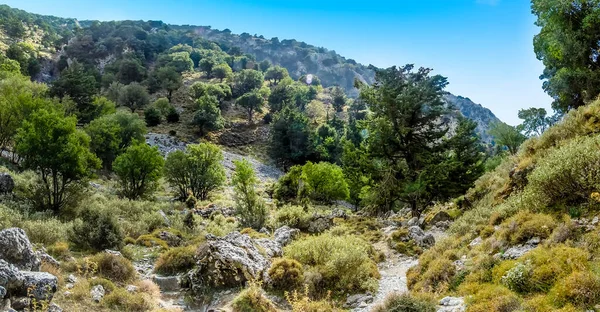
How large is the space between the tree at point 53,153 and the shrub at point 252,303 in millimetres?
20013

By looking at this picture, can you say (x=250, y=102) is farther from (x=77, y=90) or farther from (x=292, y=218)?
(x=292, y=218)

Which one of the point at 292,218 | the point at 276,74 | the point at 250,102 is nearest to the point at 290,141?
the point at 250,102

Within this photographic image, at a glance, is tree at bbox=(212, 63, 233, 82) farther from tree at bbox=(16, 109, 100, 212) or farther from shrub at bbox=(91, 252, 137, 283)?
shrub at bbox=(91, 252, 137, 283)

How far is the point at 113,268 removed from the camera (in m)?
13.7

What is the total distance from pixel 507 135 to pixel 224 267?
5469 centimetres

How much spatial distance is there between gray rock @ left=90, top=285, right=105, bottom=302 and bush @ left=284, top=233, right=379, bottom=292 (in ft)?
22.9

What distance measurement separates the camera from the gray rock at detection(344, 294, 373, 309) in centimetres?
1181

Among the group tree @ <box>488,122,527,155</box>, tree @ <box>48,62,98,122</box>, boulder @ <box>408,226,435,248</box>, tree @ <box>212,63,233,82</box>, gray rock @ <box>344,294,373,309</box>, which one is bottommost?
gray rock @ <box>344,294,373,309</box>

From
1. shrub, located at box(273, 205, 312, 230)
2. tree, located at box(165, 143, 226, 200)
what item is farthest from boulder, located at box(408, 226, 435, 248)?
tree, located at box(165, 143, 226, 200)

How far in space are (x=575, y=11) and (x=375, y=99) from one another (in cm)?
1352

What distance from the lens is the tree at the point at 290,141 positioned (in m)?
81.8

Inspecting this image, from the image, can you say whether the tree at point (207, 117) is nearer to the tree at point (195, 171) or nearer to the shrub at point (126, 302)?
the tree at point (195, 171)

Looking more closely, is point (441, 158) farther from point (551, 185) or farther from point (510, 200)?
point (551, 185)

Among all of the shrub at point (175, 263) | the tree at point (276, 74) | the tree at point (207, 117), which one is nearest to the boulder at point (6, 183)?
the shrub at point (175, 263)
